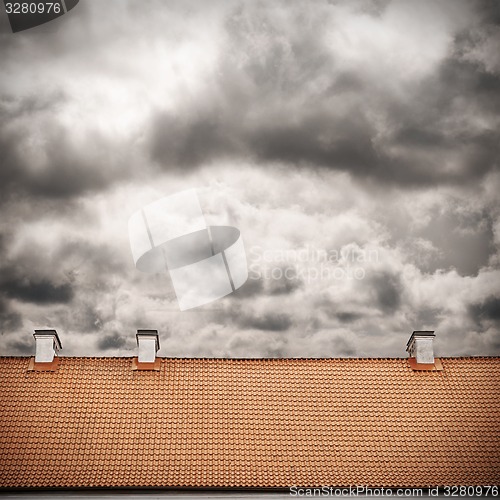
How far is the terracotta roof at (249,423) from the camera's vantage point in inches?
778

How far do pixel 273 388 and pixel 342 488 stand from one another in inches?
174

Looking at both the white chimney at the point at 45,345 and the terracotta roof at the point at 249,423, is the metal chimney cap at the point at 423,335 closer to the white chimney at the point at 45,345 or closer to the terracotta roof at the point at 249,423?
the terracotta roof at the point at 249,423

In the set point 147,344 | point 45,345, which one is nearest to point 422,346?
point 147,344

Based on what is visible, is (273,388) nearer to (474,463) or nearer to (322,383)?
(322,383)

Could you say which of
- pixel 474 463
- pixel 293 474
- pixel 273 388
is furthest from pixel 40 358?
pixel 474 463

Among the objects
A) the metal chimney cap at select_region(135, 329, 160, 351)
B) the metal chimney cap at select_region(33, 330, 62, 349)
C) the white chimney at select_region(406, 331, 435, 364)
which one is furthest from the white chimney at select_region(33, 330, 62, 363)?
the white chimney at select_region(406, 331, 435, 364)

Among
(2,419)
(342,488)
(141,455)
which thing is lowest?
(342,488)

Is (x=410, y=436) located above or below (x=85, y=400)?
below

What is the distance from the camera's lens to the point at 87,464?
19.7 metres

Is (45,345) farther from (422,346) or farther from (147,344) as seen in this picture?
(422,346)

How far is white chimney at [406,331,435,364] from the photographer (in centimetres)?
2395

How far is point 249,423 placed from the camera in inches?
841

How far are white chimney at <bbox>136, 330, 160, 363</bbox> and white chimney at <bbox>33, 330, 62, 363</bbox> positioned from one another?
2976 mm

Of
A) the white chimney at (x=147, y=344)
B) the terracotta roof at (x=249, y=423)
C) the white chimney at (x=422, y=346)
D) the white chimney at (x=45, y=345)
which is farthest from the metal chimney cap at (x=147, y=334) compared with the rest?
the white chimney at (x=422, y=346)
